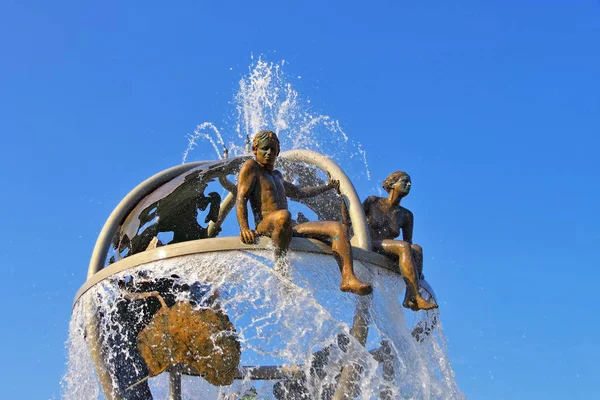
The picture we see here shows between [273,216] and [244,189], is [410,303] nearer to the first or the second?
[273,216]

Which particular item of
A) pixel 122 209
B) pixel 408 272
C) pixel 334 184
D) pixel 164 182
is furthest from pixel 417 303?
pixel 122 209

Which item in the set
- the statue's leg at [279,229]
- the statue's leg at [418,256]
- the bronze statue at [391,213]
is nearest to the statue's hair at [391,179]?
the bronze statue at [391,213]

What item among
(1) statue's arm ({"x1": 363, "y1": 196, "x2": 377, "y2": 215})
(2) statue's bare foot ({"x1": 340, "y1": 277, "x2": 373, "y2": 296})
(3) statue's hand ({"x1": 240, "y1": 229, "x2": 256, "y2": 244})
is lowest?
(2) statue's bare foot ({"x1": 340, "y1": 277, "x2": 373, "y2": 296})

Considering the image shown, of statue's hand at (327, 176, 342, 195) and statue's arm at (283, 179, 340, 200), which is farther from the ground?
statue's hand at (327, 176, 342, 195)

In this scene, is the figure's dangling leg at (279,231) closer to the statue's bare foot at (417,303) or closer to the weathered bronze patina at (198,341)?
the weathered bronze patina at (198,341)

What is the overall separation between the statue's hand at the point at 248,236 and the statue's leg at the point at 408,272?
4.42 ft

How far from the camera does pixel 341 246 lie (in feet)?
21.1

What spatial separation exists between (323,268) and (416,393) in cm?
152

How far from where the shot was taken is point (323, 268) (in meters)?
6.74

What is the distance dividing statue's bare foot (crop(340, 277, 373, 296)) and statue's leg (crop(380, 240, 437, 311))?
0.78m

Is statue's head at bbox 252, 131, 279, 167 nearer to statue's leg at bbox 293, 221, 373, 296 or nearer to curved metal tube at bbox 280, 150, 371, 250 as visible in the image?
statue's leg at bbox 293, 221, 373, 296

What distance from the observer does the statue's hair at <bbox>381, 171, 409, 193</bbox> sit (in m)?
7.88

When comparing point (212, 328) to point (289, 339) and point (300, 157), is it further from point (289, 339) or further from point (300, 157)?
point (300, 157)

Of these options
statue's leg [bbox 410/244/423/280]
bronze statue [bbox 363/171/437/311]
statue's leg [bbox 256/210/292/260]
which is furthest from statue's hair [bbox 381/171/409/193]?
statue's leg [bbox 256/210/292/260]
